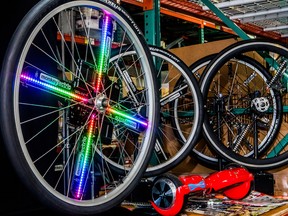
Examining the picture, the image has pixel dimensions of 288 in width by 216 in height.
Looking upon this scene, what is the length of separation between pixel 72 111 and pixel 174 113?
0.89 m

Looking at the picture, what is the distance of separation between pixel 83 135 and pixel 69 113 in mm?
82

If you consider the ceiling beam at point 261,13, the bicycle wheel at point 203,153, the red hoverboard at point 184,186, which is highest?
the ceiling beam at point 261,13

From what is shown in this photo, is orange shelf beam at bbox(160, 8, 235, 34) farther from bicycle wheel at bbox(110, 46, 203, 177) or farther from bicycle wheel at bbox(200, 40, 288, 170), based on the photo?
bicycle wheel at bbox(200, 40, 288, 170)

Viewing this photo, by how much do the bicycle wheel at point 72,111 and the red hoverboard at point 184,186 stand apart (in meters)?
0.10

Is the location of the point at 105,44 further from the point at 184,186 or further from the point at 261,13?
the point at 261,13

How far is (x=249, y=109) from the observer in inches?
72.1

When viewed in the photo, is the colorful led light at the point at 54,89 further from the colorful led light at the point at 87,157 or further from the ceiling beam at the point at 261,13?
the ceiling beam at the point at 261,13

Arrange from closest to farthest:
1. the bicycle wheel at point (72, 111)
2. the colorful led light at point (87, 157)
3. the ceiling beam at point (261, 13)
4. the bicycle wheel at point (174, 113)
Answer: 1. the bicycle wheel at point (72, 111)
2. the colorful led light at point (87, 157)
3. the bicycle wheel at point (174, 113)
4. the ceiling beam at point (261, 13)

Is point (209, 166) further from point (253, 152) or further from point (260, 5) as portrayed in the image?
point (260, 5)

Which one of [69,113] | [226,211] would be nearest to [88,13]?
[69,113]

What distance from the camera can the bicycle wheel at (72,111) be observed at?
0.85 meters

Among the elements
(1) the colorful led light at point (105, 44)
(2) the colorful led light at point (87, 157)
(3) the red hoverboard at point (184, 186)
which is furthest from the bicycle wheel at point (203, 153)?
(2) the colorful led light at point (87, 157)

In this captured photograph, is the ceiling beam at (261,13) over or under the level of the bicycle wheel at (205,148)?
over

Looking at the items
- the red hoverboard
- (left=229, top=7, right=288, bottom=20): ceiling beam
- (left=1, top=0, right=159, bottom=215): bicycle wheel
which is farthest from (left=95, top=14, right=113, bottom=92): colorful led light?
(left=229, top=7, right=288, bottom=20): ceiling beam
